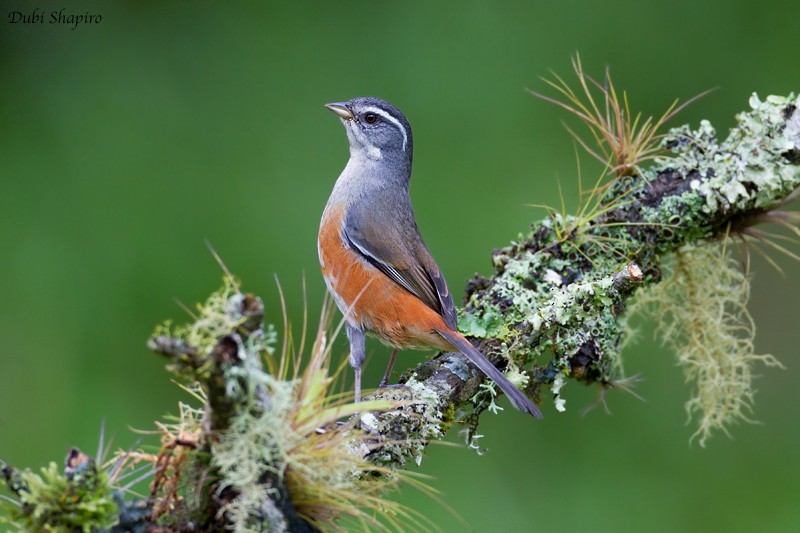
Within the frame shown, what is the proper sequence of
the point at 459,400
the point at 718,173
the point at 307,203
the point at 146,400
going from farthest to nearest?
the point at 307,203, the point at 146,400, the point at 718,173, the point at 459,400

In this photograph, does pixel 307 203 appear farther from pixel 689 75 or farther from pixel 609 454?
pixel 689 75

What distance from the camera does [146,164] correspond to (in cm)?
642

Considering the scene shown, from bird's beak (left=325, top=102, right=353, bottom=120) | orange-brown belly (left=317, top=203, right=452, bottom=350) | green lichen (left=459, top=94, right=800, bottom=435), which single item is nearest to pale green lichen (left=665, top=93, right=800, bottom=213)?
green lichen (left=459, top=94, right=800, bottom=435)

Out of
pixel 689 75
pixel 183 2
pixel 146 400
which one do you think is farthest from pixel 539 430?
pixel 183 2

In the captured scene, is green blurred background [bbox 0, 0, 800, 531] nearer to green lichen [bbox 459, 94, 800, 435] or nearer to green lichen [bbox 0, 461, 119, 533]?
green lichen [bbox 459, 94, 800, 435]

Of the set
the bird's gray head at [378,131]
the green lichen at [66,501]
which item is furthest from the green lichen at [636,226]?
the green lichen at [66,501]

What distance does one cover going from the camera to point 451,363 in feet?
12.0

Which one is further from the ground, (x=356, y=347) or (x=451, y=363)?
(x=356, y=347)

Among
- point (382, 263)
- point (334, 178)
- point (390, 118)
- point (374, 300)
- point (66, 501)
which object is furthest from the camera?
point (334, 178)

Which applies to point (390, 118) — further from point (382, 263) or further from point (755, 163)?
point (755, 163)

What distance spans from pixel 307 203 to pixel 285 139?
0.60 m

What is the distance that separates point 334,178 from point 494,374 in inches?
127

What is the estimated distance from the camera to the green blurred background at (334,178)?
5836 millimetres

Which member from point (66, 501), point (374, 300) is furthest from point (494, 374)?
point (66, 501)
